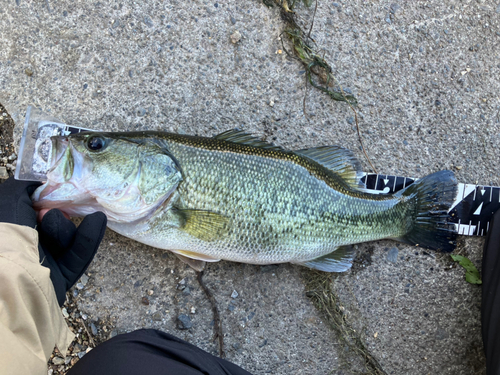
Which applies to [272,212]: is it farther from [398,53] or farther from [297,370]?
[398,53]

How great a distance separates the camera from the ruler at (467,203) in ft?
8.63

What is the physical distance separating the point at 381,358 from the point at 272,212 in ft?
5.22

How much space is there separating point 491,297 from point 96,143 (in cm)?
308

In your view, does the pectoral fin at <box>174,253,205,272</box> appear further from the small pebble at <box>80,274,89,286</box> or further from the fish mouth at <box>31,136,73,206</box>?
the fish mouth at <box>31,136,73,206</box>

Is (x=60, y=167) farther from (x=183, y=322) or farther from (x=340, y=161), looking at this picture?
(x=340, y=161)

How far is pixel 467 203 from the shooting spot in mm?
2652

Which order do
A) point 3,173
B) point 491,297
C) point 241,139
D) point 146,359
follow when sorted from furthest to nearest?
1. point 491,297
2. point 3,173
3. point 241,139
4. point 146,359

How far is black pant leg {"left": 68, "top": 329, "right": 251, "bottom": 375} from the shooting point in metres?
1.79

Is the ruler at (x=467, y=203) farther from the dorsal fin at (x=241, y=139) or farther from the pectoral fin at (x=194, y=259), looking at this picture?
the pectoral fin at (x=194, y=259)

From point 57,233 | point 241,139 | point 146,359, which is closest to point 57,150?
point 57,233

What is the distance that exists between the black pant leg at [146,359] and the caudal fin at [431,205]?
1678 millimetres

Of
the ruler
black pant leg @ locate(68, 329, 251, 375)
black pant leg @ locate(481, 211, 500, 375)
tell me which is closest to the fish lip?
black pant leg @ locate(68, 329, 251, 375)

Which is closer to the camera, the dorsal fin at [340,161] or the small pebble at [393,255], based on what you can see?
the dorsal fin at [340,161]

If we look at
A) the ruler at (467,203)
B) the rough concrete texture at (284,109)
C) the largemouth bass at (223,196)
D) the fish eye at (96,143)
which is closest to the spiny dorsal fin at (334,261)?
the largemouth bass at (223,196)
